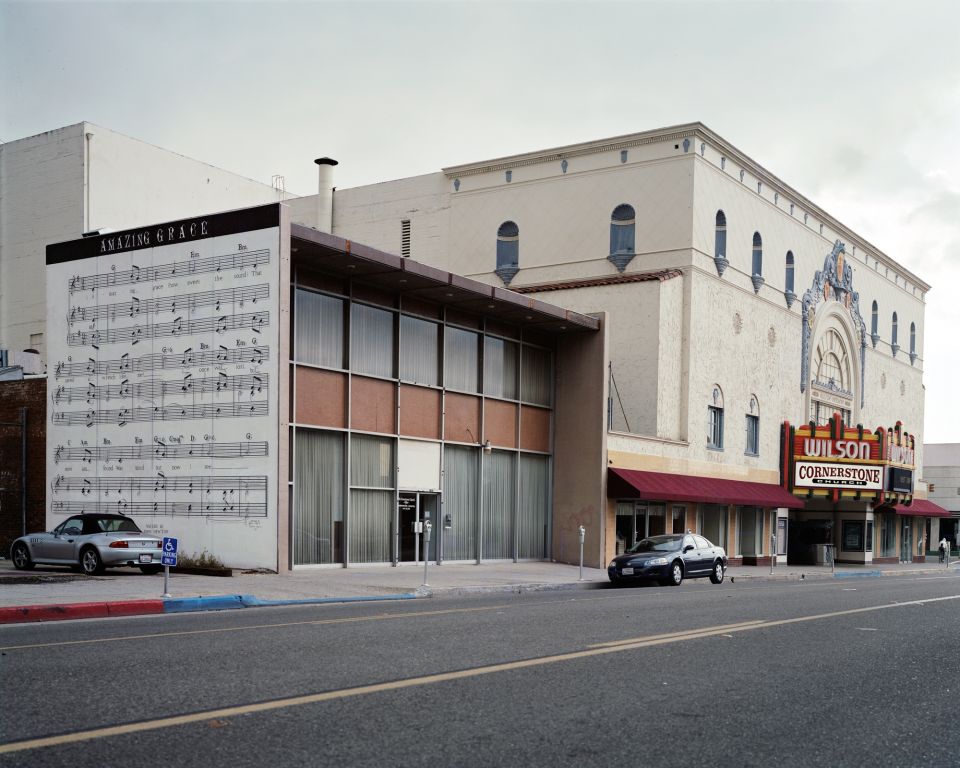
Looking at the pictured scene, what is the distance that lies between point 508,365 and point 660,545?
869 cm

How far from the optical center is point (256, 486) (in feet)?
78.9

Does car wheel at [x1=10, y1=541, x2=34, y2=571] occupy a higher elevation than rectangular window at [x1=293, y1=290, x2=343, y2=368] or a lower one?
lower

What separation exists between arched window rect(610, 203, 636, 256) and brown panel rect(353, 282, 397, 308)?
1407cm

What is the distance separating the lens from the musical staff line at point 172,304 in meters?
24.4

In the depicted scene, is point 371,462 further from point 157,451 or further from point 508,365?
point 508,365

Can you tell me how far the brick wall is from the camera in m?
28.7

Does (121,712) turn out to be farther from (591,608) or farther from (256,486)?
(256,486)

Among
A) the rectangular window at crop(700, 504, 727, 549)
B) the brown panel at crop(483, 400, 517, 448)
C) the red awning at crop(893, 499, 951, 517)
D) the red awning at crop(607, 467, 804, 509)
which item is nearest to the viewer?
the brown panel at crop(483, 400, 517, 448)

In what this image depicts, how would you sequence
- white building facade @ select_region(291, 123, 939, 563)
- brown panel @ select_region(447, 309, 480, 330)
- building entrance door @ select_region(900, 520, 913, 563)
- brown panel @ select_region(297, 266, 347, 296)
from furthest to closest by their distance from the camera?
building entrance door @ select_region(900, 520, 913, 563), white building facade @ select_region(291, 123, 939, 563), brown panel @ select_region(447, 309, 480, 330), brown panel @ select_region(297, 266, 347, 296)

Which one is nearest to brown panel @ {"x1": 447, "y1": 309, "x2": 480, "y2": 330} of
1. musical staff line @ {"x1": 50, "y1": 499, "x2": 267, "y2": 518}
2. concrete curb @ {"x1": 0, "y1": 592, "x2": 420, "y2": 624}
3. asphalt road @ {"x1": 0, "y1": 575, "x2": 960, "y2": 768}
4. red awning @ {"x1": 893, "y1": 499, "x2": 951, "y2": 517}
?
musical staff line @ {"x1": 50, "y1": 499, "x2": 267, "y2": 518}

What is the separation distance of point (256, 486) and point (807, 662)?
15920mm

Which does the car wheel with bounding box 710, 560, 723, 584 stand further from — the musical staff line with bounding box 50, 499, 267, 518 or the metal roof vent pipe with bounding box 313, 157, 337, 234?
the metal roof vent pipe with bounding box 313, 157, 337, 234

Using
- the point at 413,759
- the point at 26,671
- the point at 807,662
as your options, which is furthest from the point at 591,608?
the point at 413,759

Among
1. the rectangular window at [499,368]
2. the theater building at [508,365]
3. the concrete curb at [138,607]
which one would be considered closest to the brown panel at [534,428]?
the theater building at [508,365]
